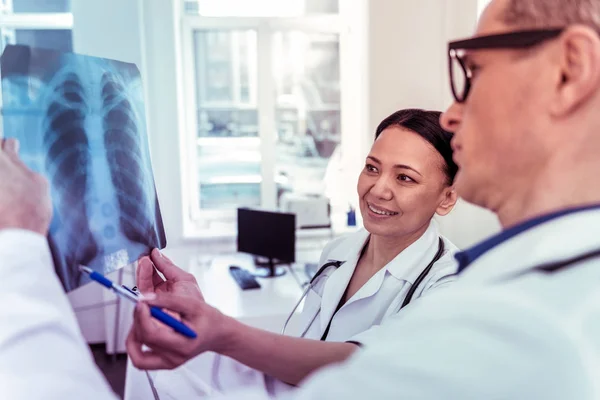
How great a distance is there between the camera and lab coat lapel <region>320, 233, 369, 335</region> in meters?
1.01

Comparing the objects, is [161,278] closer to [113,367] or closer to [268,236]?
[113,367]

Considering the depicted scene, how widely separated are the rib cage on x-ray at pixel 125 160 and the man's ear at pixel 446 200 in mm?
600

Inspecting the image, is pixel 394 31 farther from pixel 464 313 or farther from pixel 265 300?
pixel 464 313

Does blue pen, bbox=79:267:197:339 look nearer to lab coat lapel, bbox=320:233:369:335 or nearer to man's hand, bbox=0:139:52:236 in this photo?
man's hand, bbox=0:139:52:236

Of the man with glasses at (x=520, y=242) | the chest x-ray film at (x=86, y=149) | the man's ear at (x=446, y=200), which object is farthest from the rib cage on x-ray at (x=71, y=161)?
the man's ear at (x=446, y=200)

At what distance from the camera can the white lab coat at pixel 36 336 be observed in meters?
0.44

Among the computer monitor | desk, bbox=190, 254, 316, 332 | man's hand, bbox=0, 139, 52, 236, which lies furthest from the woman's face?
the computer monitor

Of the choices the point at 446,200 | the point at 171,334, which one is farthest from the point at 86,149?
the point at 446,200

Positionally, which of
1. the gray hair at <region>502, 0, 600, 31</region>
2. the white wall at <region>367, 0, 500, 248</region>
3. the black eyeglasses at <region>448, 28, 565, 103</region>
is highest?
the white wall at <region>367, 0, 500, 248</region>

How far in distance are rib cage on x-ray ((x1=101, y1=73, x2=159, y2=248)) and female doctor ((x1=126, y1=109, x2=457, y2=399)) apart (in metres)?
0.06

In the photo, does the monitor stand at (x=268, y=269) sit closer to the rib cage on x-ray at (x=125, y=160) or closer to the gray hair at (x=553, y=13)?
the rib cage on x-ray at (x=125, y=160)

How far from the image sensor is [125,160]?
724 mm

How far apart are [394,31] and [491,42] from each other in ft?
6.67

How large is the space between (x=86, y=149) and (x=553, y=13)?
1.83 feet
